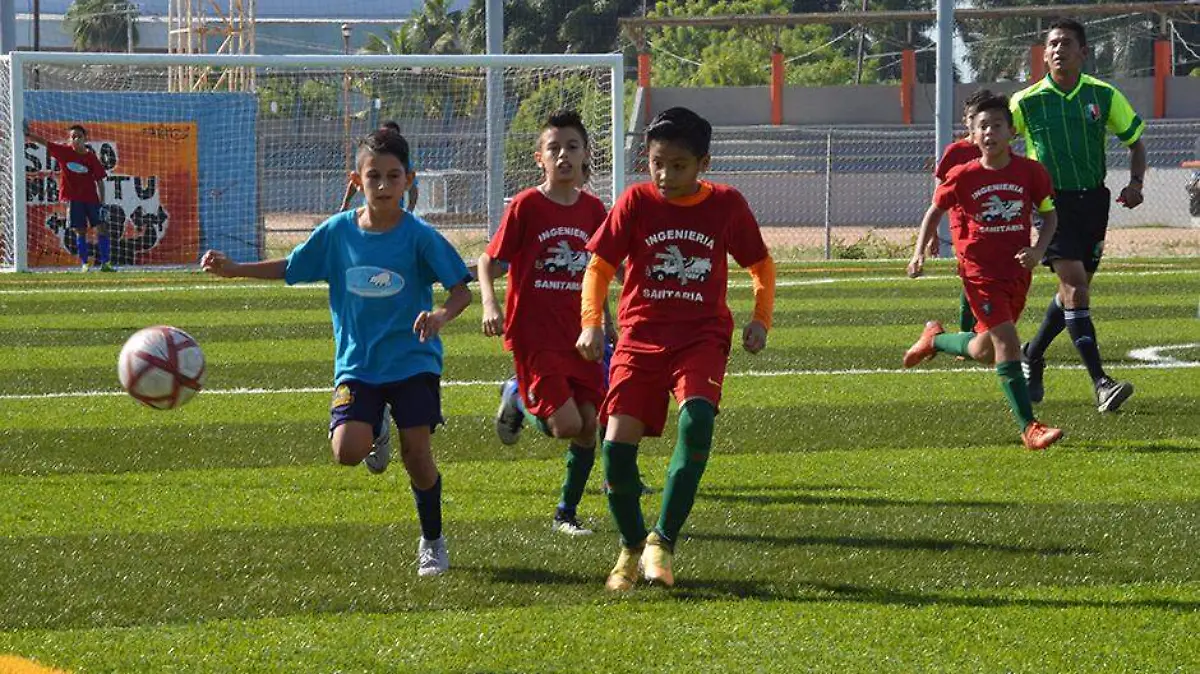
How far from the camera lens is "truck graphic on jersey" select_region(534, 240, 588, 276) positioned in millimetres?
6754

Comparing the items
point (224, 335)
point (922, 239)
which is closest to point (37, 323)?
point (224, 335)

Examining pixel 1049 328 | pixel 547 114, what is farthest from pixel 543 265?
pixel 547 114

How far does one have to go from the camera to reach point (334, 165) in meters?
26.6

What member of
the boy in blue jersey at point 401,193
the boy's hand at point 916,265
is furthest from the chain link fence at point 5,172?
the boy's hand at point 916,265

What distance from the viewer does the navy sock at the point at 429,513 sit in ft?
19.6

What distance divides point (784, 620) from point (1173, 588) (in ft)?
4.18

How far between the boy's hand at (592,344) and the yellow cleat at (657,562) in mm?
598

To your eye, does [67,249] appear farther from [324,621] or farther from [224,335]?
[324,621]

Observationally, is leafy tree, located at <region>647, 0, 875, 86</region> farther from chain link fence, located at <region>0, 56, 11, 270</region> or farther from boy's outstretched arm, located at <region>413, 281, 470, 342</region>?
boy's outstretched arm, located at <region>413, 281, 470, 342</region>

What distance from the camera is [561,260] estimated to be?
6766mm

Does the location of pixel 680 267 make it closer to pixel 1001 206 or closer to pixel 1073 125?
pixel 1001 206

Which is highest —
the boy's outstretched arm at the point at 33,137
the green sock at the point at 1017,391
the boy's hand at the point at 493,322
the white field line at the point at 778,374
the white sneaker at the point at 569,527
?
the boy's outstretched arm at the point at 33,137

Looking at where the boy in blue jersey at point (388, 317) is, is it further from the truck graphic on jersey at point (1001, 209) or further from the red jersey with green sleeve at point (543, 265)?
the truck graphic on jersey at point (1001, 209)

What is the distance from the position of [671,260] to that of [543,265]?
104cm
